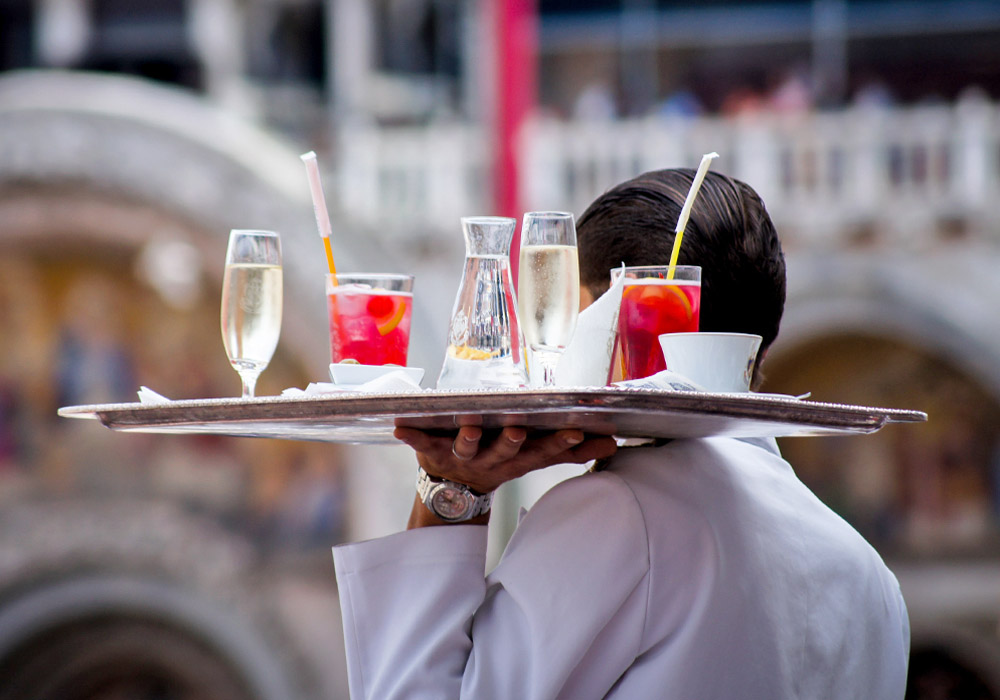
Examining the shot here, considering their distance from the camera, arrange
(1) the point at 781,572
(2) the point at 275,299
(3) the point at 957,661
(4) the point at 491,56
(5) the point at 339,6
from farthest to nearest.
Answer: (5) the point at 339,6 → (3) the point at 957,661 → (4) the point at 491,56 → (2) the point at 275,299 → (1) the point at 781,572

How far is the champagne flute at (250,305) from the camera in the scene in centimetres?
159

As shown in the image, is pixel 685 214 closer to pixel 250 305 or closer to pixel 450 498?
pixel 450 498

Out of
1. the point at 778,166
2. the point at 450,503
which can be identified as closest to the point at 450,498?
the point at 450,503

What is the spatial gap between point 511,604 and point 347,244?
A: 22.6 feet

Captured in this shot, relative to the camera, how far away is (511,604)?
4.24ft

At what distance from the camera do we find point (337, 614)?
913cm

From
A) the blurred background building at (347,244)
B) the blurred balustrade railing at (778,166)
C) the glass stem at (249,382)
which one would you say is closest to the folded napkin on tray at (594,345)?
the glass stem at (249,382)

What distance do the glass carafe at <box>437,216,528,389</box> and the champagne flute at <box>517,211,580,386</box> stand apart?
2cm

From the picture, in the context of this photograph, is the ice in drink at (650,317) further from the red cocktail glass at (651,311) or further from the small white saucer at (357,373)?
the small white saucer at (357,373)

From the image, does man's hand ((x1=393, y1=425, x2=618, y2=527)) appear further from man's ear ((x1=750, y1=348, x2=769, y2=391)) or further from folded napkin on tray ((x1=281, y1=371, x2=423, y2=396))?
man's ear ((x1=750, y1=348, x2=769, y2=391))

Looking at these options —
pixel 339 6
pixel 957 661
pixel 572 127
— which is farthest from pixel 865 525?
pixel 339 6

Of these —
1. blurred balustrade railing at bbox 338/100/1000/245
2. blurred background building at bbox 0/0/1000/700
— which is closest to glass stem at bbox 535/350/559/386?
blurred background building at bbox 0/0/1000/700

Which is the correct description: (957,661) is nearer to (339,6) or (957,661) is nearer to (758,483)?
(339,6)

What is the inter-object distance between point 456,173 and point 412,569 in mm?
7296
